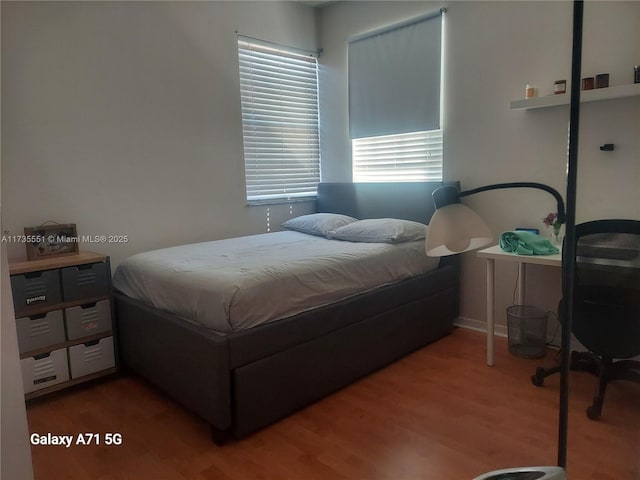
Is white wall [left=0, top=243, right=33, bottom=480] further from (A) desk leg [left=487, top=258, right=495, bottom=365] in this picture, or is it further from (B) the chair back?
(A) desk leg [left=487, top=258, right=495, bottom=365]

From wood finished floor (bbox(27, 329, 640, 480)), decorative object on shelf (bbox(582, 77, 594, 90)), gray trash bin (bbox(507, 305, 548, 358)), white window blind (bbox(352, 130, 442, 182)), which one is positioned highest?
decorative object on shelf (bbox(582, 77, 594, 90))

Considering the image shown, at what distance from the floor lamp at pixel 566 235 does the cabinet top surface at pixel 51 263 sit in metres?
2.24

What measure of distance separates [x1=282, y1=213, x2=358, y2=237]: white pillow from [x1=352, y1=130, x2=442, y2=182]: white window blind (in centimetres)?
56

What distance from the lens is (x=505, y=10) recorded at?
3.07 m

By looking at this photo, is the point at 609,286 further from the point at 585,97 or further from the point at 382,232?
the point at 382,232

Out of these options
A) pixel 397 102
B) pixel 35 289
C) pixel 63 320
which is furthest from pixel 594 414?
pixel 35 289

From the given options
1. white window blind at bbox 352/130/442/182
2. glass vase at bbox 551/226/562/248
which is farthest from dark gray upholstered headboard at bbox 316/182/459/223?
glass vase at bbox 551/226/562/248

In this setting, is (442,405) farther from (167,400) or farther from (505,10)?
(505,10)

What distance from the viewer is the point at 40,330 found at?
2.46 metres

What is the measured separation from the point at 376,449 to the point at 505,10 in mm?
2921

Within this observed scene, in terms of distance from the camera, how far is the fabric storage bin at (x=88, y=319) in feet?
8.44

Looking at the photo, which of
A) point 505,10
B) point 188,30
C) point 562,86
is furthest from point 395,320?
point 188,30

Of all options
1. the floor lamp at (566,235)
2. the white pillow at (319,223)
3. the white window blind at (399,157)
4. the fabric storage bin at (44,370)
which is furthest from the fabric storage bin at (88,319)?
the white window blind at (399,157)

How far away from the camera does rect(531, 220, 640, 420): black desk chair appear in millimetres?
2098
